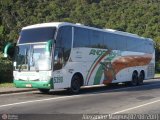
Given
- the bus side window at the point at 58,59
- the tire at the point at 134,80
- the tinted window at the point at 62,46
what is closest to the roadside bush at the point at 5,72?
the tire at the point at 134,80

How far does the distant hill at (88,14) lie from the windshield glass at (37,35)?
1517cm

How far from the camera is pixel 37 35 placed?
20.4 m

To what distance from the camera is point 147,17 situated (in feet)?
255

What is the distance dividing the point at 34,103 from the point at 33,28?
213 inches

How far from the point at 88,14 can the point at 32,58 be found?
48.2m

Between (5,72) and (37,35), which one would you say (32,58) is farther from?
(5,72)

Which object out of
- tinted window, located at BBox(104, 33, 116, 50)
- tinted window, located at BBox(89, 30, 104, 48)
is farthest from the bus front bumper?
tinted window, located at BBox(104, 33, 116, 50)

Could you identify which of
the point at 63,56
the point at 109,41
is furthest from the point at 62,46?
the point at 109,41

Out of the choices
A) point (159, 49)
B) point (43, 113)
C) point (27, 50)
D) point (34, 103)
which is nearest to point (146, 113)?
point (43, 113)

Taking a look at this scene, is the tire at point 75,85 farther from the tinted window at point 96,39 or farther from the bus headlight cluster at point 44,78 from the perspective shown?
the tinted window at point 96,39

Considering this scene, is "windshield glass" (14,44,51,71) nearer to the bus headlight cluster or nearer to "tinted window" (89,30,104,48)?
the bus headlight cluster

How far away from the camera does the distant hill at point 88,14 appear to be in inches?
1965

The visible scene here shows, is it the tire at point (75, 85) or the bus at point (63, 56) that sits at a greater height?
the bus at point (63, 56)

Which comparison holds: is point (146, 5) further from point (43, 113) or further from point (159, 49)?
point (43, 113)
